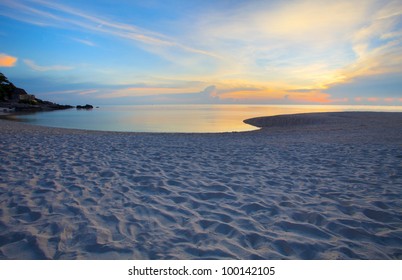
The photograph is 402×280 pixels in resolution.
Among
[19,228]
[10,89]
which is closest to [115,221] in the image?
[19,228]

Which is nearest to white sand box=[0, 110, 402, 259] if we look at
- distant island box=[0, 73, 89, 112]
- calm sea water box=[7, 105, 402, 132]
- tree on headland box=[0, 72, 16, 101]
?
calm sea water box=[7, 105, 402, 132]

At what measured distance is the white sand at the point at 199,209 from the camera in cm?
280

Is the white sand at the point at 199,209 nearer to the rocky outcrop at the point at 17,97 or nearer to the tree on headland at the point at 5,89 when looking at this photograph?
the rocky outcrop at the point at 17,97

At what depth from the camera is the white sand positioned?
9.20 feet

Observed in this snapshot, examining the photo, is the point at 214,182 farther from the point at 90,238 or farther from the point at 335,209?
the point at 90,238

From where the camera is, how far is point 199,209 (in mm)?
3775

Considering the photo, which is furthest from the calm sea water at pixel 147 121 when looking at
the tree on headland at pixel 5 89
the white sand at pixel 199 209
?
the tree on headland at pixel 5 89

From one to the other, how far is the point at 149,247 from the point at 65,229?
4.17ft

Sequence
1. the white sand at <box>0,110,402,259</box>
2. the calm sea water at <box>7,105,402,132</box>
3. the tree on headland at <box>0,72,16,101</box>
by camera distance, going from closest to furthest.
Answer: the white sand at <box>0,110,402,259</box>, the calm sea water at <box>7,105,402,132</box>, the tree on headland at <box>0,72,16,101</box>

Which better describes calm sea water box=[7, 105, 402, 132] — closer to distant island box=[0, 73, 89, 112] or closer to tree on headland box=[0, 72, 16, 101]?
distant island box=[0, 73, 89, 112]

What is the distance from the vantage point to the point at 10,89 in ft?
282

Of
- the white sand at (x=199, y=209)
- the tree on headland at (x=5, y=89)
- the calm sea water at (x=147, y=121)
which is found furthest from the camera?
the tree on headland at (x=5, y=89)

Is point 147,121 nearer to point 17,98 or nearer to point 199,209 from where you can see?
point 199,209

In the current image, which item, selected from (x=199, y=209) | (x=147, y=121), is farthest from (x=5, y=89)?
(x=199, y=209)
